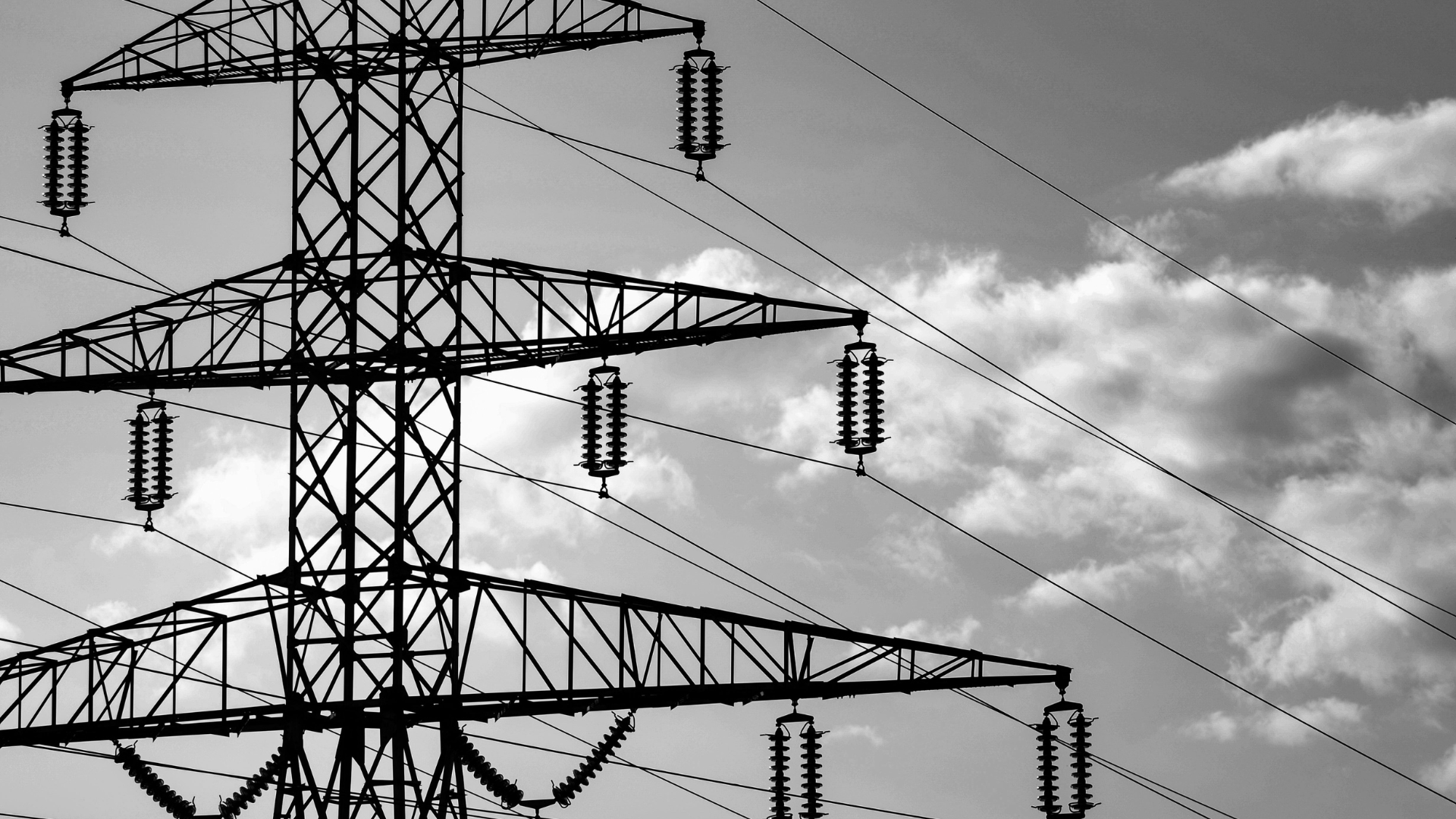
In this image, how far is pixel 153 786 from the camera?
37.4m

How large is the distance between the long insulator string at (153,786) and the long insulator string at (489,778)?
5.11m

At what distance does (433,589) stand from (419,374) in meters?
3.14

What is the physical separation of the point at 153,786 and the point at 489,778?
231 inches

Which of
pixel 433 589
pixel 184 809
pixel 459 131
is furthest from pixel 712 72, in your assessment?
pixel 184 809

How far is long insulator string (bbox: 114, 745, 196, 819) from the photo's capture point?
37219 mm

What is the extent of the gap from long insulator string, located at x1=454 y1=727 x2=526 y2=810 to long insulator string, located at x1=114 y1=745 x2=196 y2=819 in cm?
511

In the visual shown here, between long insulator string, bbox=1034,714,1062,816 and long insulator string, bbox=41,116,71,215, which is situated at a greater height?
long insulator string, bbox=41,116,71,215

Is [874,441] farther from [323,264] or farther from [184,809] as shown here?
[184,809]

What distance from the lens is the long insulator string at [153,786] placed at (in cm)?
3722

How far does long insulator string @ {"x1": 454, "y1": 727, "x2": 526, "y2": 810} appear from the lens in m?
35.7

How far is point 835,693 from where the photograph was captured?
3356 cm

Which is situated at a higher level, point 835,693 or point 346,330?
point 346,330

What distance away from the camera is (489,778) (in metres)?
35.9

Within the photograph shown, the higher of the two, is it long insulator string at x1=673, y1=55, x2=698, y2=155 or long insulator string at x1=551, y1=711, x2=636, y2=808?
long insulator string at x1=673, y1=55, x2=698, y2=155
